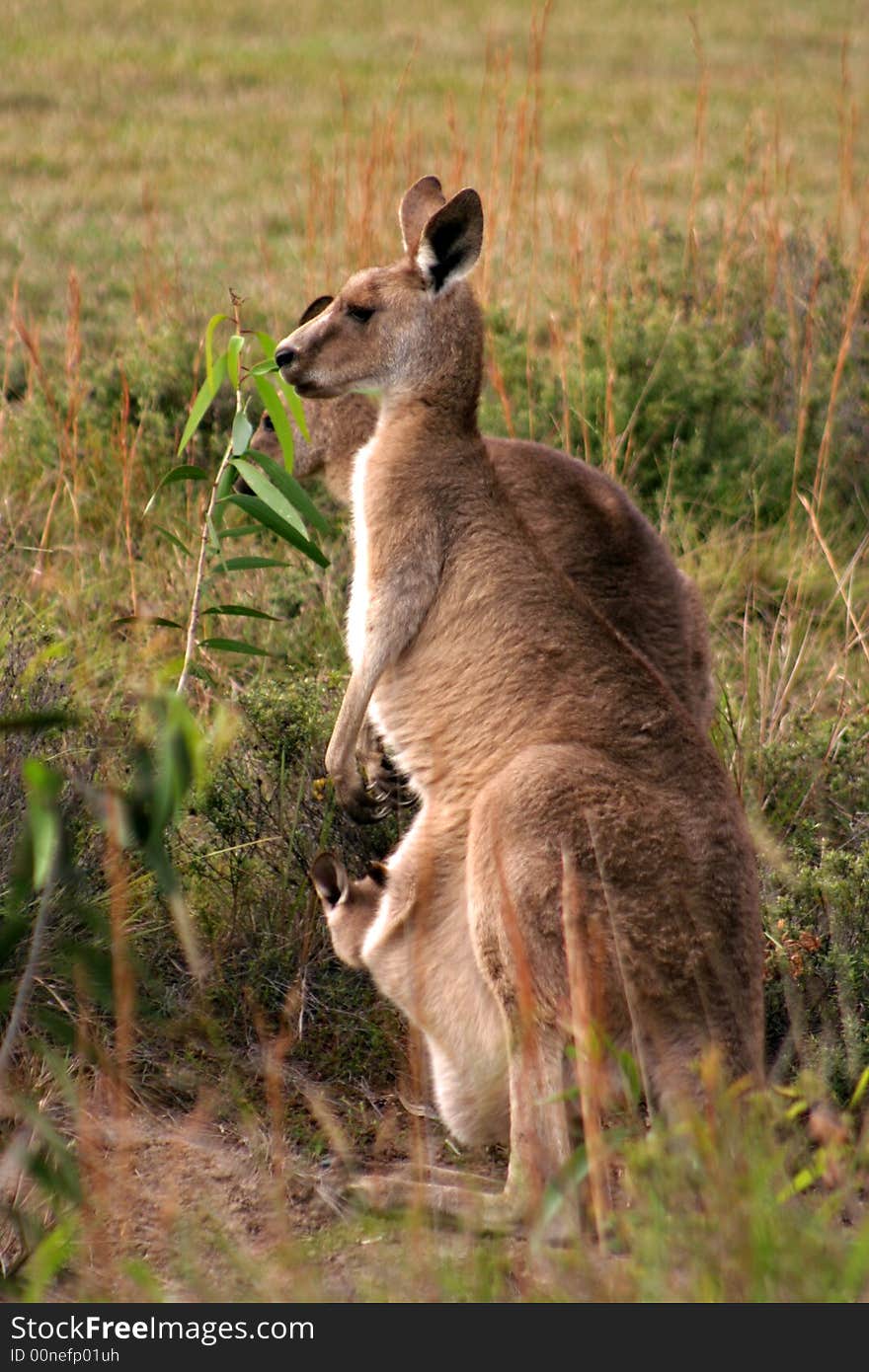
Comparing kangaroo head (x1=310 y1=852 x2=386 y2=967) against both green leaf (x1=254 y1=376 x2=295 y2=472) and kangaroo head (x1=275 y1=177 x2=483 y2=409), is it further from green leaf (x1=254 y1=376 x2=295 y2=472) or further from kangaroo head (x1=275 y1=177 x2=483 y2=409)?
kangaroo head (x1=275 y1=177 x2=483 y2=409)

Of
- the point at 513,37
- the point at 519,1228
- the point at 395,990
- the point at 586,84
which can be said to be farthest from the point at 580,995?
the point at 513,37

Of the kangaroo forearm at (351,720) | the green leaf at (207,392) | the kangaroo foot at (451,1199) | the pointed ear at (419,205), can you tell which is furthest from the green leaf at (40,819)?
the pointed ear at (419,205)

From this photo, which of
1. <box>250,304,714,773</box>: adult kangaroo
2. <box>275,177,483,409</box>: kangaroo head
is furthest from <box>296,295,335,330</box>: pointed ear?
<box>275,177,483,409</box>: kangaroo head

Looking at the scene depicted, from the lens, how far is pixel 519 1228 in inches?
115

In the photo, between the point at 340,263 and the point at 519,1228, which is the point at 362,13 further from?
the point at 519,1228

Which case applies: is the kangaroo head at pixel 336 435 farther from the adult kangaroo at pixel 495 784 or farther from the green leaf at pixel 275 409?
the green leaf at pixel 275 409

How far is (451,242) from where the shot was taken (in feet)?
12.5

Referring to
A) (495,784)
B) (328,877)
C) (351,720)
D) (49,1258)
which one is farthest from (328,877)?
(49,1258)

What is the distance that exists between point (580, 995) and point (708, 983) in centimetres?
38

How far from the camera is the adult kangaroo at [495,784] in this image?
293 cm

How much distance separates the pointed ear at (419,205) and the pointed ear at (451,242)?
0.81 ft

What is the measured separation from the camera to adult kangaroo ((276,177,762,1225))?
9.61 ft

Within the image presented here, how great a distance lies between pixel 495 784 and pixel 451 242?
1392 millimetres
